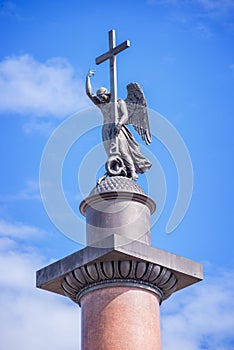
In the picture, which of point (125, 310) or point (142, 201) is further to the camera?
point (142, 201)

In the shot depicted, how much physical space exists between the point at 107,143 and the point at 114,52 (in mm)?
2165

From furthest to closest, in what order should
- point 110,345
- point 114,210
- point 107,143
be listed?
point 107,143, point 114,210, point 110,345

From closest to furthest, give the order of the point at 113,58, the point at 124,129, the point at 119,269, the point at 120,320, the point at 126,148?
the point at 120,320 < the point at 119,269 < the point at 126,148 < the point at 124,129 < the point at 113,58

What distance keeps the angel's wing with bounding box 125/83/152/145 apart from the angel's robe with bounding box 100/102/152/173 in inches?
17.0

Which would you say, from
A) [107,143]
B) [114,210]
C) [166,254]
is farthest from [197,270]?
[107,143]

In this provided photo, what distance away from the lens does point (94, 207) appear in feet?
56.1

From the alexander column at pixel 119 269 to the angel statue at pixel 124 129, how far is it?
0.02m

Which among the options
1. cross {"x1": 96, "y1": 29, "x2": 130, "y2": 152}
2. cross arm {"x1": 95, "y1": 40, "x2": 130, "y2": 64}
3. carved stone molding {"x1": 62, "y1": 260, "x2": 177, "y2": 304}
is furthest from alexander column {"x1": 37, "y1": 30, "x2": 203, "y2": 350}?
cross arm {"x1": 95, "y1": 40, "x2": 130, "y2": 64}

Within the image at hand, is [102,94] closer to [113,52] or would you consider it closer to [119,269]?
[113,52]

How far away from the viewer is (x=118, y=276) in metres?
16.1

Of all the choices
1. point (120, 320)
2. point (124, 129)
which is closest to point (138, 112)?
point (124, 129)

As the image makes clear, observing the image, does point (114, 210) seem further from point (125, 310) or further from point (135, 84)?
point (135, 84)

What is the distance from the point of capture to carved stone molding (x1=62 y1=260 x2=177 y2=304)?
52.4 ft

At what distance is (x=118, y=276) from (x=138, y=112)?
4361 millimetres
